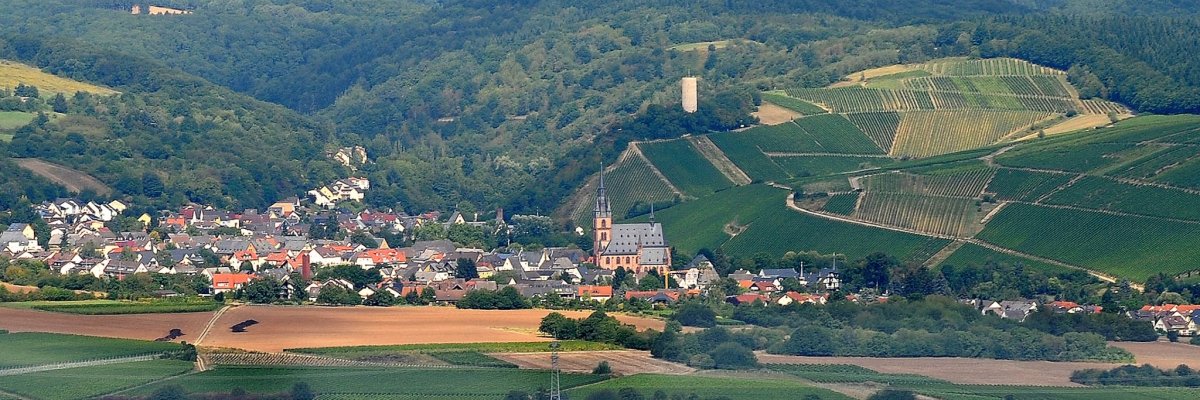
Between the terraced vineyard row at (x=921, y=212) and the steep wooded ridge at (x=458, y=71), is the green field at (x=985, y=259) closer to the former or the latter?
the terraced vineyard row at (x=921, y=212)

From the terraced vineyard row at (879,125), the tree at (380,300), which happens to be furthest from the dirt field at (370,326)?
the terraced vineyard row at (879,125)

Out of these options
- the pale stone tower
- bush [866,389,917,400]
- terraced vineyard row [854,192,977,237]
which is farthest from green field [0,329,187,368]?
the pale stone tower

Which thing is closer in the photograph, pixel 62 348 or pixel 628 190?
pixel 62 348

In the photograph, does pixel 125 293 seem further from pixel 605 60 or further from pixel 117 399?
pixel 605 60

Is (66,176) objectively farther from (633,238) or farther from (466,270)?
(466,270)

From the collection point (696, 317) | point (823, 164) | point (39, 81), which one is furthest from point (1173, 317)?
point (39, 81)

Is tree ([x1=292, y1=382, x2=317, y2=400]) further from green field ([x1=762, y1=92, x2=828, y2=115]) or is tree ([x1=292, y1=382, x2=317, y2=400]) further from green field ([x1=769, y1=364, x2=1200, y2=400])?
green field ([x1=762, y1=92, x2=828, y2=115])

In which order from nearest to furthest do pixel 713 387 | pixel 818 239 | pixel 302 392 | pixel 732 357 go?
pixel 302 392, pixel 713 387, pixel 732 357, pixel 818 239
